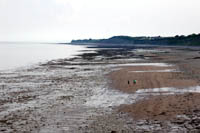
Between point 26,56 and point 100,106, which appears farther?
point 26,56

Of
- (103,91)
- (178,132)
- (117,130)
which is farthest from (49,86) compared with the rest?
(178,132)

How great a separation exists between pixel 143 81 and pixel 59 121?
46.4 ft

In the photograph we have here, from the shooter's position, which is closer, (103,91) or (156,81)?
(103,91)

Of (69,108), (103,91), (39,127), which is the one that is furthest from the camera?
(103,91)

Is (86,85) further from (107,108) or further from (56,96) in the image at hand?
(107,108)

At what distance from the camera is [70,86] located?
24.1m

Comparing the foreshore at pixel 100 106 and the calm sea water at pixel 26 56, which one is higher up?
the calm sea water at pixel 26 56

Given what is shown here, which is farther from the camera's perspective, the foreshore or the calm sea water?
the calm sea water

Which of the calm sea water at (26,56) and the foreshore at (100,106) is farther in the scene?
the calm sea water at (26,56)

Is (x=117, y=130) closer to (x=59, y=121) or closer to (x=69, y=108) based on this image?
(x=59, y=121)

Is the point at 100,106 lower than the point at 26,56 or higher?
lower

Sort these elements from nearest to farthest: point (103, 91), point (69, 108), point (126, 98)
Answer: point (69, 108) < point (126, 98) < point (103, 91)

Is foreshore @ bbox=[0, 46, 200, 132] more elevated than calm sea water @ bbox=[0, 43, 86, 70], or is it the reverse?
calm sea water @ bbox=[0, 43, 86, 70]

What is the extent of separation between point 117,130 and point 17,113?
6683mm
